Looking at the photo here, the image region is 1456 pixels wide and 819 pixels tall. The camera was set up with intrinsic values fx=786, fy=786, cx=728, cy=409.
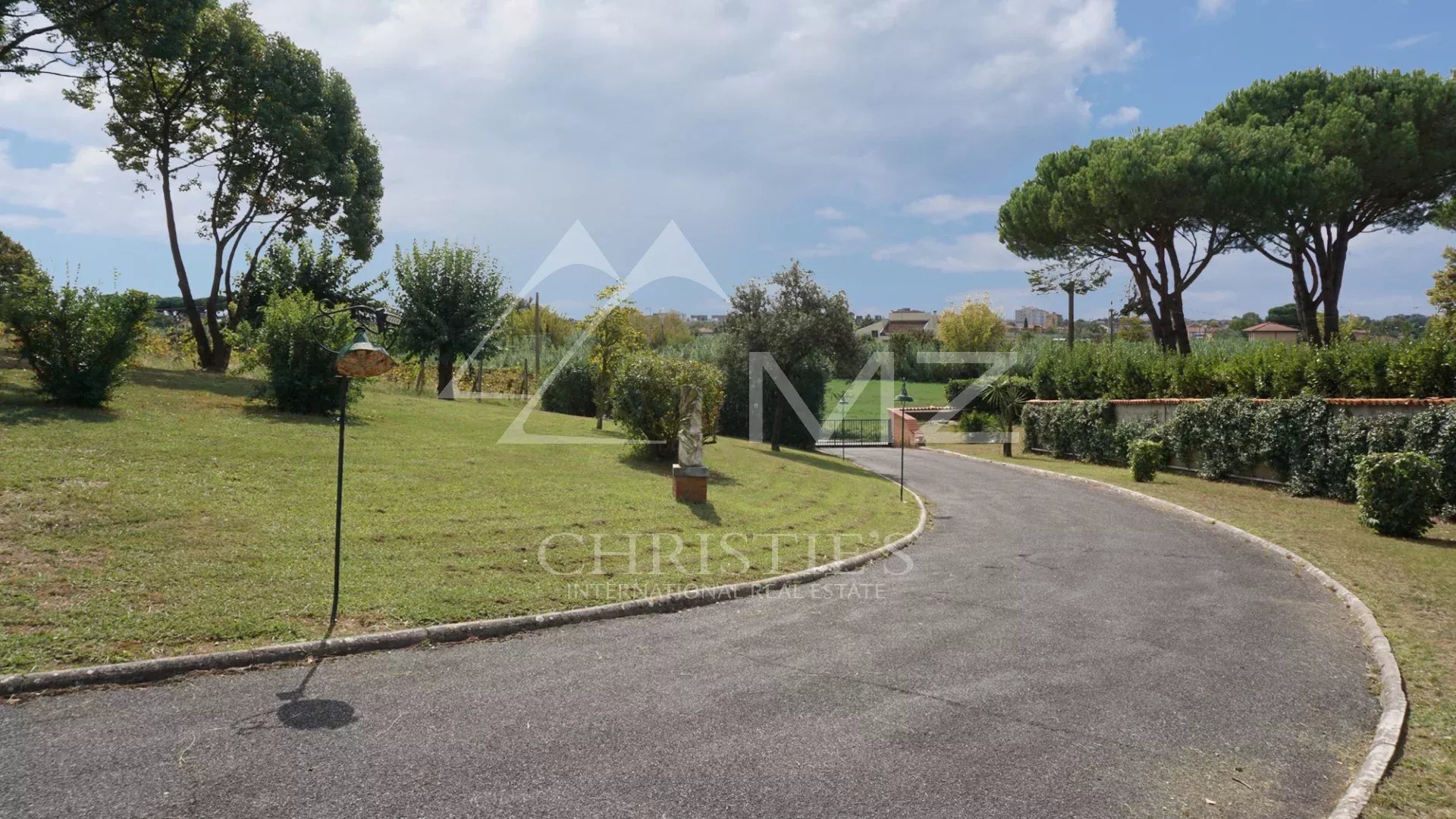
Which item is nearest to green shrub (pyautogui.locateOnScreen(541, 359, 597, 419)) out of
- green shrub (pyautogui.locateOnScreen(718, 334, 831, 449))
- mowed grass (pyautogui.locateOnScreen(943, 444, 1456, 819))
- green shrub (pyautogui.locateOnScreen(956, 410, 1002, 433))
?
green shrub (pyautogui.locateOnScreen(718, 334, 831, 449))

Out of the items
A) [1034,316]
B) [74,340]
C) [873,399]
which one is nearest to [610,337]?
[74,340]

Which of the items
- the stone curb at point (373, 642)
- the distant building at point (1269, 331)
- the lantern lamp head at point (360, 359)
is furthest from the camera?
the distant building at point (1269, 331)

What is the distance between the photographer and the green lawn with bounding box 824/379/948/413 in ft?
123

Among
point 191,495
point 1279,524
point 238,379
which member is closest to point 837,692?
point 191,495

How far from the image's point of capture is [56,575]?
6.10 m

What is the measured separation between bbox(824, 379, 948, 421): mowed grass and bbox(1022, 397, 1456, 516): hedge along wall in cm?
1203

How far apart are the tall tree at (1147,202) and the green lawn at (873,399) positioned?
11038 millimetres

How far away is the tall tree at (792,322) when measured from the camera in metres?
23.1

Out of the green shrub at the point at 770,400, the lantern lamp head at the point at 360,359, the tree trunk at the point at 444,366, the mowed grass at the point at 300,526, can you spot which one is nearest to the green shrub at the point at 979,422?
the green shrub at the point at 770,400

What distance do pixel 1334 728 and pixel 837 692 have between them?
321cm

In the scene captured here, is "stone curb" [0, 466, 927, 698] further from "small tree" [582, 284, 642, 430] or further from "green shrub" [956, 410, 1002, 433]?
"green shrub" [956, 410, 1002, 433]

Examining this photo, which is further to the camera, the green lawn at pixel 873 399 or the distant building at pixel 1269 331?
the distant building at pixel 1269 331

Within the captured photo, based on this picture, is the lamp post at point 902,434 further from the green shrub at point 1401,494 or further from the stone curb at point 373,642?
the stone curb at point 373,642

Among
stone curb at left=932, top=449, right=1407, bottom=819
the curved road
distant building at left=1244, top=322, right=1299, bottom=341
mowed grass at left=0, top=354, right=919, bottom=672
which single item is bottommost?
stone curb at left=932, top=449, right=1407, bottom=819
